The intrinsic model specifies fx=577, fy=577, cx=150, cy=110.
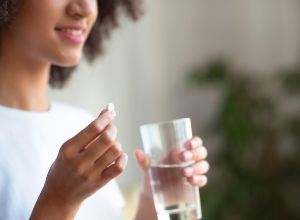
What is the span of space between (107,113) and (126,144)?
6.16ft

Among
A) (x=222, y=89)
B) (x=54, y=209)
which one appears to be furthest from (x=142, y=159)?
(x=222, y=89)

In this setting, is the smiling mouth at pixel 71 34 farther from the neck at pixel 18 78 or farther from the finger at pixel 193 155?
the finger at pixel 193 155

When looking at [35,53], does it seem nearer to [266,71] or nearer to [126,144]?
[126,144]

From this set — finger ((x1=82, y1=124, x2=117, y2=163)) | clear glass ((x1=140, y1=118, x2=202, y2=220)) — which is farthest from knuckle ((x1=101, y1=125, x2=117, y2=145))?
clear glass ((x1=140, y1=118, x2=202, y2=220))

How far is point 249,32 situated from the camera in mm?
3057

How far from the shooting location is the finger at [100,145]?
801 mm

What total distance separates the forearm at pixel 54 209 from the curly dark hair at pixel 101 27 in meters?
0.58

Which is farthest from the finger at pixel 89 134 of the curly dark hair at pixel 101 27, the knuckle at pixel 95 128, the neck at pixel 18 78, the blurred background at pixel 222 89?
the blurred background at pixel 222 89

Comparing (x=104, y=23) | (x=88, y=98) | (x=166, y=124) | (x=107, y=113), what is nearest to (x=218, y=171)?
(x=88, y=98)

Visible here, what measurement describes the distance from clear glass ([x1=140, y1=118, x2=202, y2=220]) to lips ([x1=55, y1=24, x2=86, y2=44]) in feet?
0.72

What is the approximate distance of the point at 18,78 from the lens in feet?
3.67

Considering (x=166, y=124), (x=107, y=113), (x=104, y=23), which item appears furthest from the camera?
(x=104, y=23)

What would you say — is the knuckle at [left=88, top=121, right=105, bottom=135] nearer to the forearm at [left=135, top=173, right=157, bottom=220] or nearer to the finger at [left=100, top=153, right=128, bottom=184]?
the finger at [left=100, top=153, right=128, bottom=184]

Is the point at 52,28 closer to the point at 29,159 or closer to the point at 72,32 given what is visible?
the point at 72,32
